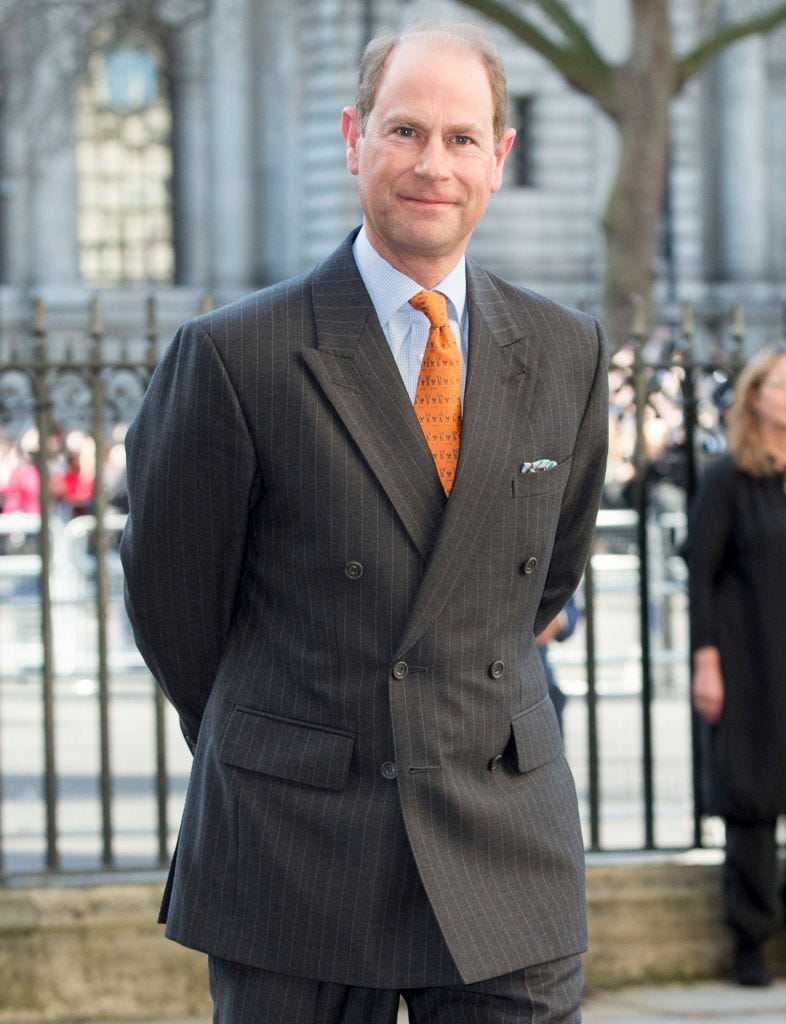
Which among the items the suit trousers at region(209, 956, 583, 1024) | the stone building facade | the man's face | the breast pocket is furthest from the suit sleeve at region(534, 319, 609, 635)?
the stone building facade

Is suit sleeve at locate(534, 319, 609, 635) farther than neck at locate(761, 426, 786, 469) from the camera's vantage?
No

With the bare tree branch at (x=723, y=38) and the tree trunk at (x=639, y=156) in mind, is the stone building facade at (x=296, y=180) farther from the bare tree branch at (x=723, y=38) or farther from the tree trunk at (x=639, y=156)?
the bare tree branch at (x=723, y=38)

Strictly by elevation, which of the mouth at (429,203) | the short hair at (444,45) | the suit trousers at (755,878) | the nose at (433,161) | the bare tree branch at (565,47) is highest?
the bare tree branch at (565,47)

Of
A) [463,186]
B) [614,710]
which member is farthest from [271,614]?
[614,710]

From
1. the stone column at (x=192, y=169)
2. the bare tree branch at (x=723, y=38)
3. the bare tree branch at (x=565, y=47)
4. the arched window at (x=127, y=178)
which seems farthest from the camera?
the arched window at (x=127, y=178)

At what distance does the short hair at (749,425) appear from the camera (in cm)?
539

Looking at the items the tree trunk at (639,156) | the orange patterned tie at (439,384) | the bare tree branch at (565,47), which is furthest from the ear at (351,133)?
the bare tree branch at (565,47)

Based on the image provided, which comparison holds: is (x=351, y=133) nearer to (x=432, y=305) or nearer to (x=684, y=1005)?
(x=432, y=305)

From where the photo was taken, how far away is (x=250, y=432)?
8.51ft

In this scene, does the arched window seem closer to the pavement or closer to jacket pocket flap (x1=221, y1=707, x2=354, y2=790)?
the pavement

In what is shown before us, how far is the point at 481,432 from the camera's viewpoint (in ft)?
8.54

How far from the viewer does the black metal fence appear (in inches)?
209

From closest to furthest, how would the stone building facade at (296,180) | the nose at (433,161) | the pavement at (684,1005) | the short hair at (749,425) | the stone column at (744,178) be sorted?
1. the nose at (433,161)
2. the pavement at (684,1005)
3. the short hair at (749,425)
4. the stone building facade at (296,180)
5. the stone column at (744,178)

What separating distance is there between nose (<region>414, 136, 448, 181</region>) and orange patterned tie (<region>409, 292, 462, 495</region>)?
0.19 meters
